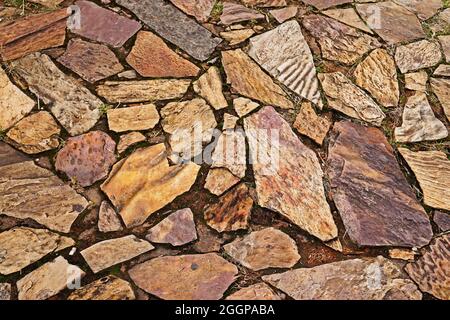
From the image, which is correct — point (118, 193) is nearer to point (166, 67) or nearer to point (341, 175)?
point (166, 67)

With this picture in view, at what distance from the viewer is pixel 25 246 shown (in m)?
2.43

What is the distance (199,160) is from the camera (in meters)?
2.86

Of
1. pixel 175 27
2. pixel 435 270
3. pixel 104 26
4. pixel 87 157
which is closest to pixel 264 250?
pixel 435 270

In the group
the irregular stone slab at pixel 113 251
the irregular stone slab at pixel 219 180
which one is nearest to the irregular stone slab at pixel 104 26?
the irregular stone slab at pixel 219 180

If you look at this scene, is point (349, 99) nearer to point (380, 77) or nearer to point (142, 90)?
point (380, 77)

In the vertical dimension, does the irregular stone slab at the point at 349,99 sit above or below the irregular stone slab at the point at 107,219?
above

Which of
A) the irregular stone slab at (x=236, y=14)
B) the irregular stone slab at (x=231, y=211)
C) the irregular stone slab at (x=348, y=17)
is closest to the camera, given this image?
the irregular stone slab at (x=231, y=211)

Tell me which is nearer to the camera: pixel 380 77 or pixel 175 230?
pixel 175 230

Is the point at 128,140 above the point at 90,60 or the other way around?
the other way around

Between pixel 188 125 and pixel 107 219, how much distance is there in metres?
0.77

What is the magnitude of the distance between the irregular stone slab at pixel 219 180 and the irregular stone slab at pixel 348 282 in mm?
565

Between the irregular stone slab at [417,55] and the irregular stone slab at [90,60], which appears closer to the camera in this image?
the irregular stone slab at [90,60]

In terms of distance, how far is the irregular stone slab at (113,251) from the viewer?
238 centimetres

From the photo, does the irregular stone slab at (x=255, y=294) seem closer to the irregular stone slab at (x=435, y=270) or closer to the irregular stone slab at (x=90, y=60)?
the irregular stone slab at (x=435, y=270)
